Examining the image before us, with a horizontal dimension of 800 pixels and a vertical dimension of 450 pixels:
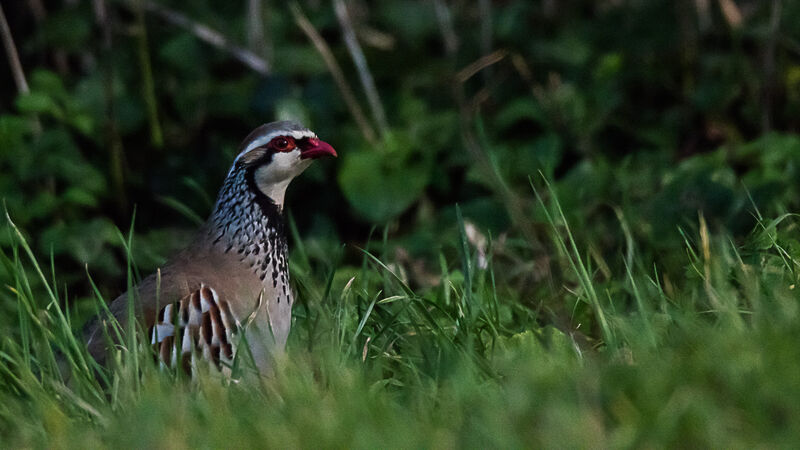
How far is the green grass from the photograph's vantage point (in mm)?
2449

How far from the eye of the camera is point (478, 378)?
3029 millimetres

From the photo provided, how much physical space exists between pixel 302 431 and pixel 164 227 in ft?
11.6

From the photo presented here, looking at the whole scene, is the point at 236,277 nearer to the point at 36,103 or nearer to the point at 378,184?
the point at 378,184

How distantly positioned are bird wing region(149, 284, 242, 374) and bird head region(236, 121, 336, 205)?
1.62ft

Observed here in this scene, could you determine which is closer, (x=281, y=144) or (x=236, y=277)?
(x=236, y=277)

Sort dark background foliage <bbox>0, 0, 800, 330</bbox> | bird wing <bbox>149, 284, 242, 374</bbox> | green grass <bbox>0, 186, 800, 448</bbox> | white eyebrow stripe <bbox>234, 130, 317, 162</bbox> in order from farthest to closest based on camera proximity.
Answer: dark background foliage <bbox>0, 0, 800, 330</bbox> → white eyebrow stripe <bbox>234, 130, 317, 162</bbox> → bird wing <bbox>149, 284, 242, 374</bbox> → green grass <bbox>0, 186, 800, 448</bbox>

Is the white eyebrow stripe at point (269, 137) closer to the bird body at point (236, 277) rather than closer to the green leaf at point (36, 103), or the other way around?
the bird body at point (236, 277)

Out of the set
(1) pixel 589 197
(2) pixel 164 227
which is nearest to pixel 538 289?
(1) pixel 589 197

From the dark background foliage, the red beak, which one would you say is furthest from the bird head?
the dark background foliage

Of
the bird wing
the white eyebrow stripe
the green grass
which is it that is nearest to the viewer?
the green grass

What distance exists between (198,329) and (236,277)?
27cm

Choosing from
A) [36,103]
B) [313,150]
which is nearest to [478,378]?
[313,150]

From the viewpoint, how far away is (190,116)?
19.7ft

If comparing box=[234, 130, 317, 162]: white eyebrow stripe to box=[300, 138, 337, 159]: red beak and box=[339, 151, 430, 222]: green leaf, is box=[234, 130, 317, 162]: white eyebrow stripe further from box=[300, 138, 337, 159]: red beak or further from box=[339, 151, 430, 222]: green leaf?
box=[339, 151, 430, 222]: green leaf
